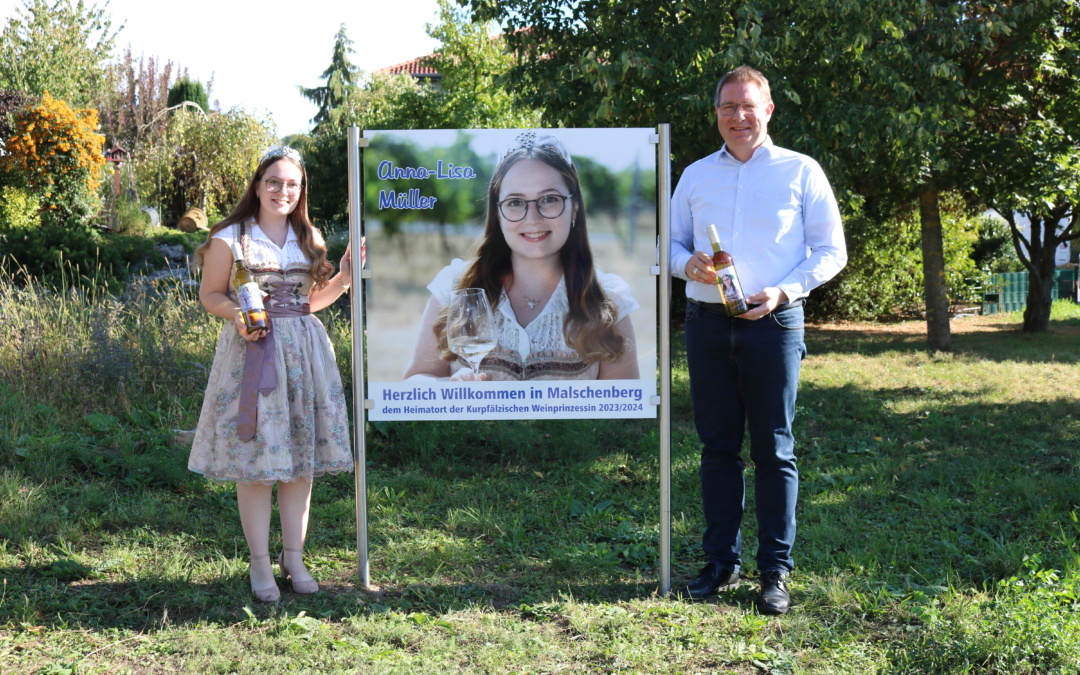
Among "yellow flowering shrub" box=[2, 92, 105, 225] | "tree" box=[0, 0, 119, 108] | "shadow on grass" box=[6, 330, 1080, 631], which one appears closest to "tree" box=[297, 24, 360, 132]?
"tree" box=[0, 0, 119, 108]

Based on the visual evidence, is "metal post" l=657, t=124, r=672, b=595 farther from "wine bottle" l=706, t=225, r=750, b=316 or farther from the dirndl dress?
the dirndl dress

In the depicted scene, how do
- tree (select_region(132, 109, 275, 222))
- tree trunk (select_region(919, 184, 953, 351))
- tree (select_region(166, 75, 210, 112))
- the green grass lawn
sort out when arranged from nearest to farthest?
the green grass lawn
tree trunk (select_region(919, 184, 953, 351))
tree (select_region(132, 109, 275, 222))
tree (select_region(166, 75, 210, 112))

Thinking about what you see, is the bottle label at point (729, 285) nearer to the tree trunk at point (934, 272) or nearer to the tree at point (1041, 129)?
the tree at point (1041, 129)

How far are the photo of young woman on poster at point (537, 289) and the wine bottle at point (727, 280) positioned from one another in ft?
1.55

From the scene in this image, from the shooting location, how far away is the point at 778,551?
3650 millimetres

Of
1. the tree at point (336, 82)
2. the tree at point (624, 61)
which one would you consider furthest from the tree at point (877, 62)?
the tree at point (336, 82)

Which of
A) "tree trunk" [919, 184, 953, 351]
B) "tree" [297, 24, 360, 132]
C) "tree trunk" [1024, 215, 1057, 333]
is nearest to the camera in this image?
"tree trunk" [919, 184, 953, 351]

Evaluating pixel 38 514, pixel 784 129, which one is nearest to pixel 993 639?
pixel 38 514

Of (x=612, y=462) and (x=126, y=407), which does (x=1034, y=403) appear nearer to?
(x=612, y=462)

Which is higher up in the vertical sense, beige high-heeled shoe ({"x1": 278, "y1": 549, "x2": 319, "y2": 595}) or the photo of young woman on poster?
the photo of young woman on poster

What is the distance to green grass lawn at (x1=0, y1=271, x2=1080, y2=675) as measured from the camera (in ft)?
10.6

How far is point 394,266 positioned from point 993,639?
2.59 m

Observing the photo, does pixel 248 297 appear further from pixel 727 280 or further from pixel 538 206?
pixel 727 280

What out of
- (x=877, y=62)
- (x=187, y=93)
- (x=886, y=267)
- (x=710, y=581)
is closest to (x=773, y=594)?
(x=710, y=581)
